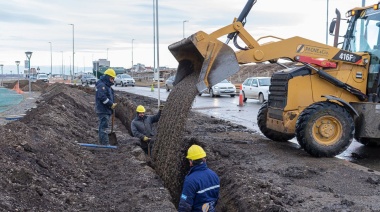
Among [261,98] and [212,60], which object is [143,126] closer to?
[212,60]

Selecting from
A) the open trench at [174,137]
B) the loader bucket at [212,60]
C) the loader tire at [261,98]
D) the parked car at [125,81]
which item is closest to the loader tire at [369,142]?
the open trench at [174,137]

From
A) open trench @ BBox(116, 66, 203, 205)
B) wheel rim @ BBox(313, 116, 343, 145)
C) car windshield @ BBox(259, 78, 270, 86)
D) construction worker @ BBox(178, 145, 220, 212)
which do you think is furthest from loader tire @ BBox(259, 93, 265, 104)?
construction worker @ BBox(178, 145, 220, 212)

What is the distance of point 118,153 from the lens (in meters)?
10.6

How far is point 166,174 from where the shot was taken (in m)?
9.93

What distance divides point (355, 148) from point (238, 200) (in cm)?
577

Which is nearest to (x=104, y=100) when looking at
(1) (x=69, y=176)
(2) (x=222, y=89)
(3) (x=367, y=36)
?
(1) (x=69, y=176)

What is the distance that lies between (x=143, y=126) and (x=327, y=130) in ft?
13.7

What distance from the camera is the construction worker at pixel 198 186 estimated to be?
5.21m

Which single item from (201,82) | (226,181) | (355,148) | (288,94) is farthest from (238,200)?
(355,148)

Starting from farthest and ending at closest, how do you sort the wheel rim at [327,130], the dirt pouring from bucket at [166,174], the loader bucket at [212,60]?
1. the wheel rim at [327,130]
2. the loader bucket at [212,60]
3. the dirt pouring from bucket at [166,174]

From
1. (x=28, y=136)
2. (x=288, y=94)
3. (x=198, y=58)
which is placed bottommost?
(x=28, y=136)

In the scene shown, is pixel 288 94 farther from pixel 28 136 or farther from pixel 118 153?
pixel 28 136

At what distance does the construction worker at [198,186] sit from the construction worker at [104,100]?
5.76 m

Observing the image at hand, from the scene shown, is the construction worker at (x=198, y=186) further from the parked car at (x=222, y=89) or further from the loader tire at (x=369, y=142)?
the parked car at (x=222, y=89)
